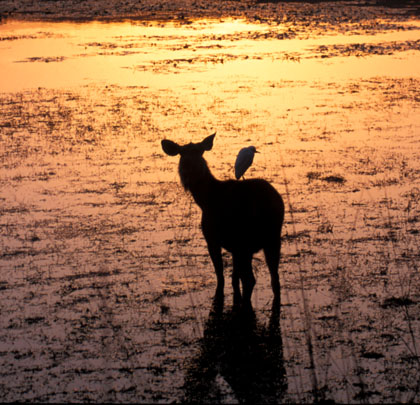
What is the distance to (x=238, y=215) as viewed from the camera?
7.05m

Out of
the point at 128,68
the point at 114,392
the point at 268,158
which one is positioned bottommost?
the point at 114,392

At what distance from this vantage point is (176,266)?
8.60 m

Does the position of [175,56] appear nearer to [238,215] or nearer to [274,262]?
[274,262]

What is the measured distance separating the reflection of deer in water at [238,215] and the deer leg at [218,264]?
0.05 feet

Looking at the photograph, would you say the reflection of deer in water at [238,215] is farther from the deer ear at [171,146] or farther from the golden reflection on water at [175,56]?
the golden reflection on water at [175,56]

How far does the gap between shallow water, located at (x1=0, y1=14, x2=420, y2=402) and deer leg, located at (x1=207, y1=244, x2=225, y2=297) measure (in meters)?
0.18

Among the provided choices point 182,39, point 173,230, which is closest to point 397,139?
point 173,230

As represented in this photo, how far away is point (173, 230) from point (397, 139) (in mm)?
6046

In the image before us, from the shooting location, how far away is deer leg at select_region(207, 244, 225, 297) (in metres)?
7.45

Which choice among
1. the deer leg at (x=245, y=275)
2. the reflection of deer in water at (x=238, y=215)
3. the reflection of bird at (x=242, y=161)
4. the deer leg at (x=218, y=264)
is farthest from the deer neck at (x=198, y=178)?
the reflection of bird at (x=242, y=161)

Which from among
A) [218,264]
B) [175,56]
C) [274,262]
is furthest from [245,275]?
[175,56]

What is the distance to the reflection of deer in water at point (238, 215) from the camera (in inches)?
276

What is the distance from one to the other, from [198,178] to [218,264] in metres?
0.89

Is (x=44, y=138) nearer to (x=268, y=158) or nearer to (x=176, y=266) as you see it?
(x=268, y=158)
